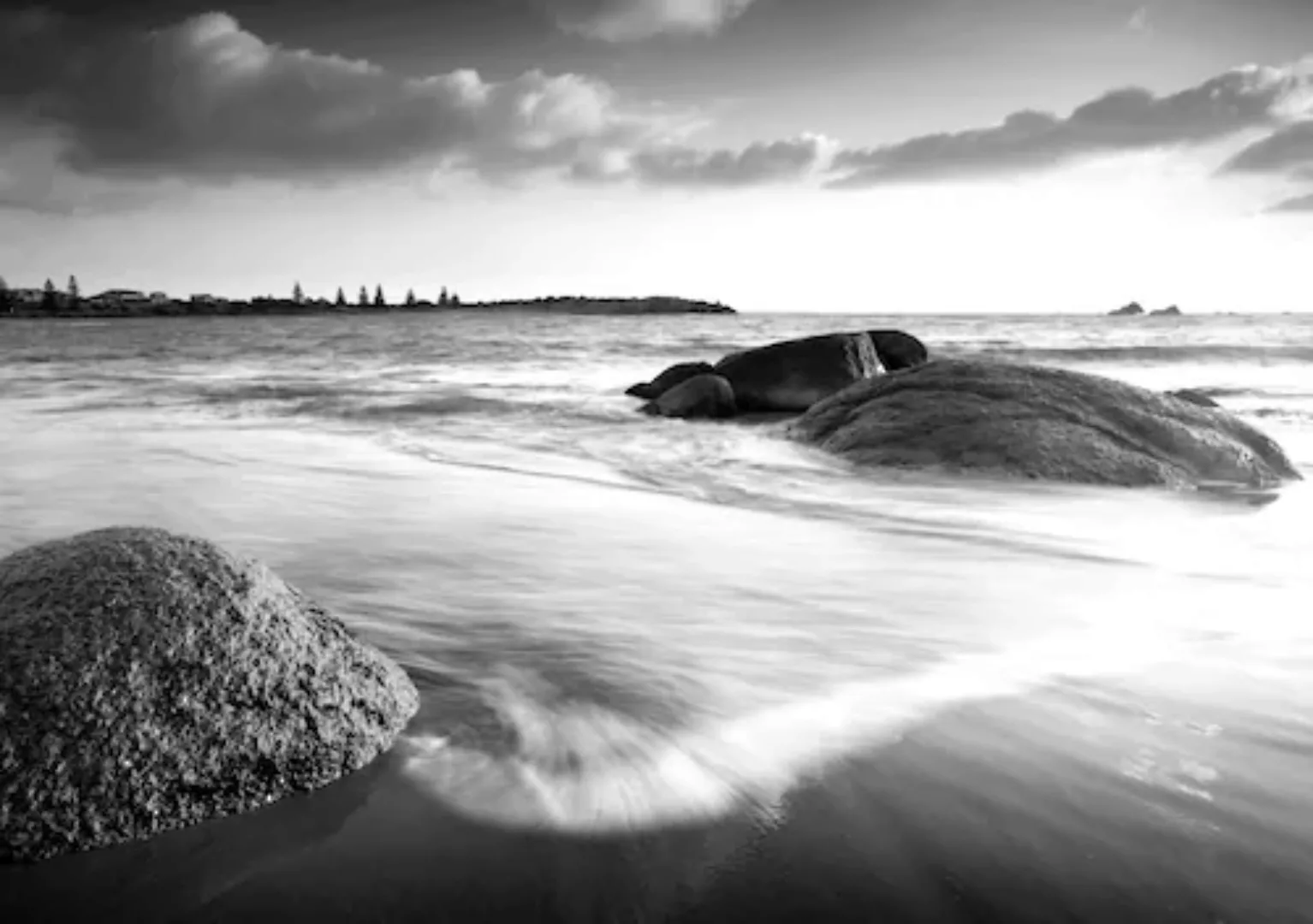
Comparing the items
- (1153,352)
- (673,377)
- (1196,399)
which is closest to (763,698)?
(1196,399)

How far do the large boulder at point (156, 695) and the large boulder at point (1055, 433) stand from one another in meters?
5.10

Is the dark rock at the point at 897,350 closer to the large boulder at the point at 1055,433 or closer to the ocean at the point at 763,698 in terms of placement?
the large boulder at the point at 1055,433

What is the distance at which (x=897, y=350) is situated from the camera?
1350 cm

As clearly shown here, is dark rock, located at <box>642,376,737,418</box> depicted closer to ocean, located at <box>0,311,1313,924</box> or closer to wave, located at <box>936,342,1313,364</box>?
ocean, located at <box>0,311,1313,924</box>

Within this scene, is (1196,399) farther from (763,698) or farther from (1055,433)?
(763,698)

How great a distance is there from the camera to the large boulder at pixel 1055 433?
20.3ft

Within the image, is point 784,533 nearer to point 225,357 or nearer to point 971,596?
point 971,596

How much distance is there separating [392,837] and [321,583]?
223cm

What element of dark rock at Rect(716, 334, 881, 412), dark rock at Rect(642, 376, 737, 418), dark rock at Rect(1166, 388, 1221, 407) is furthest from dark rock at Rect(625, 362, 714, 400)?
dark rock at Rect(1166, 388, 1221, 407)

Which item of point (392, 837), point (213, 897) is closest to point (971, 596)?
point (392, 837)

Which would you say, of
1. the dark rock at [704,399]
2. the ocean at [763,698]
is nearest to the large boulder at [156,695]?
the ocean at [763,698]

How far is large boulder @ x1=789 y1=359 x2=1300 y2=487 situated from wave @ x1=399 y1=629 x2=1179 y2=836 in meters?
3.35

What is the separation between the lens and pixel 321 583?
398 centimetres

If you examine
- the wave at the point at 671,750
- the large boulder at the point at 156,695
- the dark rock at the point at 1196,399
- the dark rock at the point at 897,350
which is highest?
the dark rock at the point at 897,350
